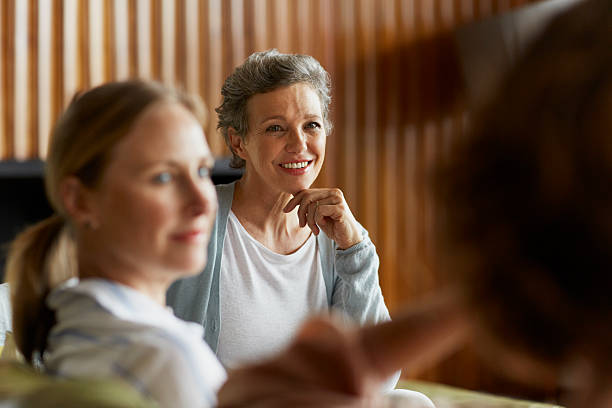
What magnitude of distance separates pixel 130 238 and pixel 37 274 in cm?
23

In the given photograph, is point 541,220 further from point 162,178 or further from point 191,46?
point 191,46

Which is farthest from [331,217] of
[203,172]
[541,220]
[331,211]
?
[541,220]

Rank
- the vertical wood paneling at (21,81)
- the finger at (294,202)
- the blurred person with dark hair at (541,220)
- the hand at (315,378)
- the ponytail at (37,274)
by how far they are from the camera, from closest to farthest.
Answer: the blurred person with dark hair at (541,220), the hand at (315,378), the ponytail at (37,274), the finger at (294,202), the vertical wood paneling at (21,81)

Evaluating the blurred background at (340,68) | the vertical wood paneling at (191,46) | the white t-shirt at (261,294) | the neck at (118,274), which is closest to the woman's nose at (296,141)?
the white t-shirt at (261,294)

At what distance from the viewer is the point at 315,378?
60 cm

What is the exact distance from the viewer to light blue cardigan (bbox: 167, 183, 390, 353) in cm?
172

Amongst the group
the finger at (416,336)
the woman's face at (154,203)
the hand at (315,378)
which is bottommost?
the hand at (315,378)

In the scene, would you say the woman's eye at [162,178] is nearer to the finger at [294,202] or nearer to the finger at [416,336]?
the finger at [416,336]

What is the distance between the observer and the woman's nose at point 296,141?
6.14 ft

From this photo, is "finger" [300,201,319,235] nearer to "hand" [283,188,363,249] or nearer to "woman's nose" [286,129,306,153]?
"hand" [283,188,363,249]

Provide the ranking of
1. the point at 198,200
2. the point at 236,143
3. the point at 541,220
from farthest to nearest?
the point at 236,143
the point at 198,200
the point at 541,220

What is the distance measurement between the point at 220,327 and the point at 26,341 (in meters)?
0.84

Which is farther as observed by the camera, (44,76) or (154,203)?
(44,76)

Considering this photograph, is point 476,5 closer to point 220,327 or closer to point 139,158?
point 220,327
